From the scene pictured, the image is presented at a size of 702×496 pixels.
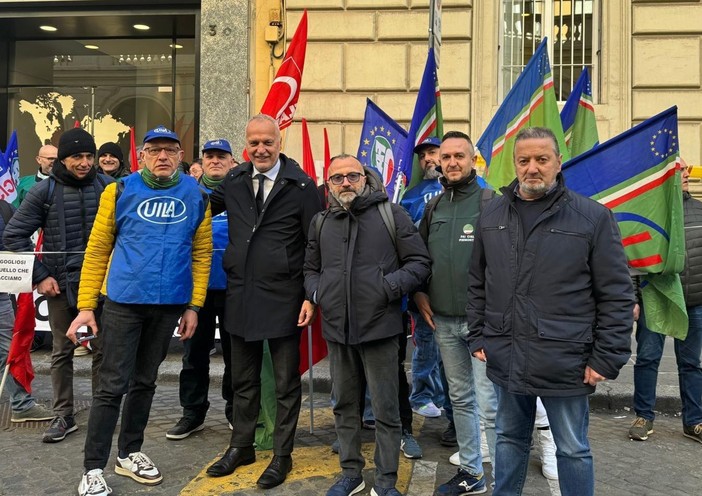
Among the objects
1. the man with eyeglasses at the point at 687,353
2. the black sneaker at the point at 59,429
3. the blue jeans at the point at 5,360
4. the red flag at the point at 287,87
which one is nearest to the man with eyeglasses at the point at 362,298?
the red flag at the point at 287,87

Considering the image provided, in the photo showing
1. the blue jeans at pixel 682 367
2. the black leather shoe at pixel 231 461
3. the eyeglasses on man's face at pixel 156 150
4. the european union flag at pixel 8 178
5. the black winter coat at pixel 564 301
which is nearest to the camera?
the black winter coat at pixel 564 301

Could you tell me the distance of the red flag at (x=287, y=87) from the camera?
5.18m

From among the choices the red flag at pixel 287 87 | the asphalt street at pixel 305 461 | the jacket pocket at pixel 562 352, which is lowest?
the asphalt street at pixel 305 461

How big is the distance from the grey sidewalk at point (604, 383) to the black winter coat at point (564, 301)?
11.1ft

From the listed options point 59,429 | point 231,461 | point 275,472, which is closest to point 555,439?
point 275,472

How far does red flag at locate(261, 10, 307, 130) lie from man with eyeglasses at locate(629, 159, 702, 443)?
309 centimetres

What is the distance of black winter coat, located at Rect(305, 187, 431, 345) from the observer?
11.9 feet

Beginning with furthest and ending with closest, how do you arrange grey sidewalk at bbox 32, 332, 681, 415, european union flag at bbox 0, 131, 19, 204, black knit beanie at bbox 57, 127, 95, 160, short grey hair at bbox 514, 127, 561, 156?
1. european union flag at bbox 0, 131, 19, 204
2. grey sidewalk at bbox 32, 332, 681, 415
3. black knit beanie at bbox 57, 127, 95, 160
4. short grey hair at bbox 514, 127, 561, 156

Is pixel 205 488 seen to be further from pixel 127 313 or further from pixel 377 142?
pixel 377 142

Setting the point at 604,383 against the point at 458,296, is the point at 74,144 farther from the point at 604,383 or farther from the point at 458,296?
the point at 604,383

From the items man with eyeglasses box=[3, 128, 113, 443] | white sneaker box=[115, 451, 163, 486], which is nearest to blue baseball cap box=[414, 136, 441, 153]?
man with eyeglasses box=[3, 128, 113, 443]

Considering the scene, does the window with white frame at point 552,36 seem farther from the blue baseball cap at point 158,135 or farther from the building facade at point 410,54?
the blue baseball cap at point 158,135

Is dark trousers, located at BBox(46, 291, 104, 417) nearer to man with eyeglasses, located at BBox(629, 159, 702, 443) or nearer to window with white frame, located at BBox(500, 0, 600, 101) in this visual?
man with eyeglasses, located at BBox(629, 159, 702, 443)

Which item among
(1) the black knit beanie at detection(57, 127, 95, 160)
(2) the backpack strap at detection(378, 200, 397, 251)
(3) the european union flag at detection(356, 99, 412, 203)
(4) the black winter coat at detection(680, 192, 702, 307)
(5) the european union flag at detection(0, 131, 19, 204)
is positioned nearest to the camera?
(2) the backpack strap at detection(378, 200, 397, 251)
